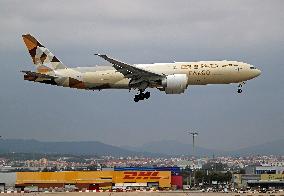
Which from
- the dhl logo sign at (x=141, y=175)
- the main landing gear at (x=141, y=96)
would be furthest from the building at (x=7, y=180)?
the main landing gear at (x=141, y=96)

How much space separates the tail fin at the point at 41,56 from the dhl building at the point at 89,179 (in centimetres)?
4008

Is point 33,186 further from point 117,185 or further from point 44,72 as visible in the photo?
point 44,72

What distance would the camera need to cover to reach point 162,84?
3273 inches

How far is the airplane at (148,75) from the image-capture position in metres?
82.7

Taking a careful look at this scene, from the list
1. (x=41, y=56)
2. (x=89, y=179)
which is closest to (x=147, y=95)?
(x=41, y=56)

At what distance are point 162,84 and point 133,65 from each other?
5046 mm

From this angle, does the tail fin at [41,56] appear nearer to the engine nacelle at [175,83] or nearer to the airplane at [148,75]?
the airplane at [148,75]

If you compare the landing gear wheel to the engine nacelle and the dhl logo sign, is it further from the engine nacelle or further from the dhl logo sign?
the dhl logo sign

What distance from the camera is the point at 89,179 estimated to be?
12750 centimetres

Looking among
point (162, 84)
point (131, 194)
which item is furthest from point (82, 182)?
point (162, 84)

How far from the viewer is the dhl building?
12656 centimetres

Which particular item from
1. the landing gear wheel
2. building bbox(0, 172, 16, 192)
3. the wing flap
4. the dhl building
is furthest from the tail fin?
building bbox(0, 172, 16, 192)

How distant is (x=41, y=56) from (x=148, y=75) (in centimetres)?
1951

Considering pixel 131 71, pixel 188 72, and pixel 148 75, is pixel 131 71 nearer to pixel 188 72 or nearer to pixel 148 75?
pixel 148 75
